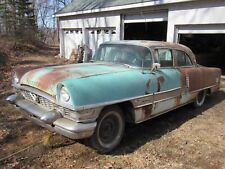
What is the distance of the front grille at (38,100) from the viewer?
4016 mm

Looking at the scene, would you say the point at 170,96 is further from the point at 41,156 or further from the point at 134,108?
the point at 41,156

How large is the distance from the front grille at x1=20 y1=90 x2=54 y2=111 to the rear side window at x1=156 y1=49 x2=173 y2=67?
2452 millimetres

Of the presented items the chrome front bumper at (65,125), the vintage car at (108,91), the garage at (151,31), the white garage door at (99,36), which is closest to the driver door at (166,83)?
the vintage car at (108,91)

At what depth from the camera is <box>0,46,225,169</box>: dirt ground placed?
3.92 m

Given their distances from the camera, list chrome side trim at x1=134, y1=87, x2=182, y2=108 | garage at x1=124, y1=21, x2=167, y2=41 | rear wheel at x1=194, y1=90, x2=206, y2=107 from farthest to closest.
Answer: garage at x1=124, y1=21, x2=167, y2=41
rear wheel at x1=194, y1=90, x2=206, y2=107
chrome side trim at x1=134, y1=87, x2=182, y2=108

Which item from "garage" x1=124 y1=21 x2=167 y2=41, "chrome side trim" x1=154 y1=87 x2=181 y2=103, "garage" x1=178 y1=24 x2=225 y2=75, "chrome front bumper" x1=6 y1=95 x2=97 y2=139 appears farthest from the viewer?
"garage" x1=124 y1=21 x2=167 y2=41

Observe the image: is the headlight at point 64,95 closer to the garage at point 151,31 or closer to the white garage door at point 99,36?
the white garage door at point 99,36

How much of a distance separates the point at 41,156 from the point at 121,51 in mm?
2547

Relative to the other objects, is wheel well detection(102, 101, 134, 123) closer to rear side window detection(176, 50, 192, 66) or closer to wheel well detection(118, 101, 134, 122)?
wheel well detection(118, 101, 134, 122)

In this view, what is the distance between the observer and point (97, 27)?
14.6 metres

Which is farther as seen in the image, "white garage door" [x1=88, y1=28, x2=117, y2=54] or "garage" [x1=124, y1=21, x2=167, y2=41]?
"garage" [x1=124, y1=21, x2=167, y2=41]

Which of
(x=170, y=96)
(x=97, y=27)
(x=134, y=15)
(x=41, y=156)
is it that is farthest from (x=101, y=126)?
(x=97, y=27)

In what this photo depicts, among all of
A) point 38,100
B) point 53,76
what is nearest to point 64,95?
point 53,76

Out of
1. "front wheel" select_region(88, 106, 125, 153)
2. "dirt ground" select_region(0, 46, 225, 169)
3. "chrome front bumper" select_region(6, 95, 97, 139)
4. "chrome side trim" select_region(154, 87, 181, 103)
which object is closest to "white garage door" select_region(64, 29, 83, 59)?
"dirt ground" select_region(0, 46, 225, 169)
